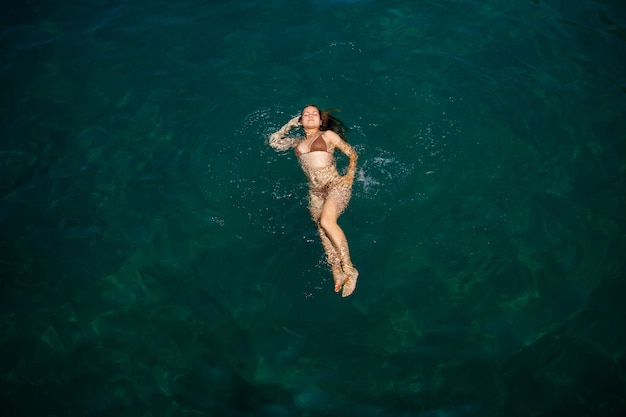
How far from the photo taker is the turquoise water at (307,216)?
6727mm


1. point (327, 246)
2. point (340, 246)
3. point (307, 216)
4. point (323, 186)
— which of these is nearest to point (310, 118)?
point (323, 186)

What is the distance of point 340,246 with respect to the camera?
23.4 feet

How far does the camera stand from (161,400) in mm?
6637

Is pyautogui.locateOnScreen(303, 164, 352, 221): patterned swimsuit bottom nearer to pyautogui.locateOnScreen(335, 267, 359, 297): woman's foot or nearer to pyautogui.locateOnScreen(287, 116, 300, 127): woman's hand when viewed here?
pyautogui.locateOnScreen(335, 267, 359, 297): woman's foot

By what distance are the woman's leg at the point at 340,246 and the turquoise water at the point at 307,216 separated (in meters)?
0.41

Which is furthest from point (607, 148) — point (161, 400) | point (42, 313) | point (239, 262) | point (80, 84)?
point (80, 84)

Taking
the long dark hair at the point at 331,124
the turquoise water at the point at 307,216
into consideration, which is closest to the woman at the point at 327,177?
the long dark hair at the point at 331,124

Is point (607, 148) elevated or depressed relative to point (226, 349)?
elevated

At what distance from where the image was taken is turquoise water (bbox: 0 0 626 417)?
22.1 feet

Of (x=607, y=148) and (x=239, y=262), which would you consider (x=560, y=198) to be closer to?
(x=607, y=148)

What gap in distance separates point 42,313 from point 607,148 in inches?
410

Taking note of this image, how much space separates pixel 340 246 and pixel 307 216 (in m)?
1.11

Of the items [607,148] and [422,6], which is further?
[422,6]

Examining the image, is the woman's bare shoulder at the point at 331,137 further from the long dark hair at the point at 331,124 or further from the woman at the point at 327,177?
the long dark hair at the point at 331,124
